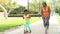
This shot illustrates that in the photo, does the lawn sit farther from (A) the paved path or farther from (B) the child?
(B) the child

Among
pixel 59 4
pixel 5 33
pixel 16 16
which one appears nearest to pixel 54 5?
pixel 59 4

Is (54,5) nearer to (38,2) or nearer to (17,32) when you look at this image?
(38,2)

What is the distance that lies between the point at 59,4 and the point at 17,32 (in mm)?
1219

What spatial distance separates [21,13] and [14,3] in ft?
1.09

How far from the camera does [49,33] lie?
6.41 metres

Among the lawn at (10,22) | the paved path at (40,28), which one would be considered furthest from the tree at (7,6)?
the paved path at (40,28)

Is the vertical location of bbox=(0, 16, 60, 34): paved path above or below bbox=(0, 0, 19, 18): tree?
below

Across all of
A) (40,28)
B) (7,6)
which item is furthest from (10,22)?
(40,28)

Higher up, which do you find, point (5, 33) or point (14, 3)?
point (14, 3)

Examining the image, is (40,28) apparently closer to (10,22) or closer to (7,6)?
(10,22)

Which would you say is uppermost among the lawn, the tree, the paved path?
the tree

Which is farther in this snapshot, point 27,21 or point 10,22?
point 10,22

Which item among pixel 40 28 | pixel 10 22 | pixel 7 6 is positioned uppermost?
pixel 7 6

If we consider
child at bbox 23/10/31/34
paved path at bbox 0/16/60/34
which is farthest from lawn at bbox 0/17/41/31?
child at bbox 23/10/31/34
